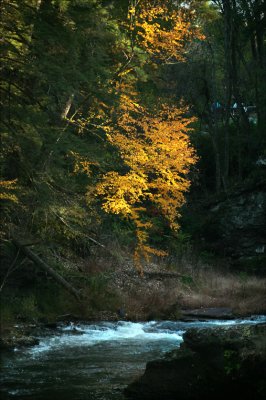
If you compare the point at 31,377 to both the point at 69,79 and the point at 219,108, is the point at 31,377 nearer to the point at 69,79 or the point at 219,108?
the point at 69,79

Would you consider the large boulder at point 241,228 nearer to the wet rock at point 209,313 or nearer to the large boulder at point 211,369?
the wet rock at point 209,313

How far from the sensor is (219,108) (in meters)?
33.6

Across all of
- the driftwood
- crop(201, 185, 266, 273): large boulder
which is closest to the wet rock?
the driftwood

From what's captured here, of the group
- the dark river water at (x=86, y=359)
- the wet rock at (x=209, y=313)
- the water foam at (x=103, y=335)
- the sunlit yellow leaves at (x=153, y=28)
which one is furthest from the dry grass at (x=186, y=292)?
the sunlit yellow leaves at (x=153, y=28)

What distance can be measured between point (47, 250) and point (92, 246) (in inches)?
165

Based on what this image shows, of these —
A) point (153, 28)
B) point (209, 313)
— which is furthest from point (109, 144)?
point (209, 313)

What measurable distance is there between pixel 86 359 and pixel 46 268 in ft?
13.9

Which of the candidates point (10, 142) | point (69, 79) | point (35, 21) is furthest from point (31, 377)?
point (35, 21)

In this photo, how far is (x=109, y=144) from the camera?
1583 cm

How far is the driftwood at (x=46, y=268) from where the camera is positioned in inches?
537

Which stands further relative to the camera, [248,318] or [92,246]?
[92,246]

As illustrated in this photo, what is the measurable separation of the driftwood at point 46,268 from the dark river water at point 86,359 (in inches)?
46.4

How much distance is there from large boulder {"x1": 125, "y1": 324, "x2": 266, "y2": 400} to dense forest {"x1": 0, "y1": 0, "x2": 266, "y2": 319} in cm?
429

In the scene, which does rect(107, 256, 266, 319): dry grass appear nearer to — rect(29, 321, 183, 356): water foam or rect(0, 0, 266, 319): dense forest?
rect(0, 0, 266, 319): dense forest
